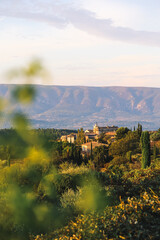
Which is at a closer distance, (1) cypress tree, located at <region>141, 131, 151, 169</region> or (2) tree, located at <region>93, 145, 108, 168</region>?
(1) cypress tree, located at <region>141, 131, 151, 169</region>

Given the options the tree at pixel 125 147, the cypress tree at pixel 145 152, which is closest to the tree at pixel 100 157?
the tree at pixel 125 147

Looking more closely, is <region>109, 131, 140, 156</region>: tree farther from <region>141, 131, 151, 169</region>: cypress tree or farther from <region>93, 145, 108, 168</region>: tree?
<region>141, 131, 151, 169</region>: cypress tree

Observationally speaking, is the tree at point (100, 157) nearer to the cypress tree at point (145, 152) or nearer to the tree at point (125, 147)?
the tree at point (125, 147)

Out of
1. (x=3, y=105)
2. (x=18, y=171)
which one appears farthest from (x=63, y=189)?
(x=3, y=105)

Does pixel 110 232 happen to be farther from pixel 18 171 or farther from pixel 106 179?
pixel 106 179

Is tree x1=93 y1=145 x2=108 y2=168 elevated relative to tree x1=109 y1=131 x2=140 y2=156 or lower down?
lower down

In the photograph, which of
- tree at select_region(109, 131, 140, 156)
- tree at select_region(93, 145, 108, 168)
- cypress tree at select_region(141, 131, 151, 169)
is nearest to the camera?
cypress tree at select_region(141, 131, 151, 169)

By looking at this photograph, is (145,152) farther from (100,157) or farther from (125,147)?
(125,147)

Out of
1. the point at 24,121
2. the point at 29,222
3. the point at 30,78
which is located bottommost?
the point at 29,222

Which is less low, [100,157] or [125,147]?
[125,147]

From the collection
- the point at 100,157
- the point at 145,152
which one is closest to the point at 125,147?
the point at 100,157

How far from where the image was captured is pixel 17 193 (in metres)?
2.57

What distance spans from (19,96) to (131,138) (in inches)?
1817

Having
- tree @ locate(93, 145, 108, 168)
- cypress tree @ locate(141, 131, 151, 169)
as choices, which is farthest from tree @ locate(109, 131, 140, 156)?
cypress tree @ locate(141, 131, 151, 169)
